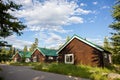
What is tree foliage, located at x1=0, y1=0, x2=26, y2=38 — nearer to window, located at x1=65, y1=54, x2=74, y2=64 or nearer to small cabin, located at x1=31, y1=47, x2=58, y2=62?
window, located at x1=65, y1=54, x2=74, y2=64

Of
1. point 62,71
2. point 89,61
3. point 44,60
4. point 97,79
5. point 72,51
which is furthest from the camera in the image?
point 44,60

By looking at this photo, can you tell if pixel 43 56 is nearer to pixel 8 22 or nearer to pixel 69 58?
pixel 69 58

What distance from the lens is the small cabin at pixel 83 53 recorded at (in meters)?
26.0

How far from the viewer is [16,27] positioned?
1366 centimetres

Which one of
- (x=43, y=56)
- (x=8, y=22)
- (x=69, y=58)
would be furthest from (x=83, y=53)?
(x=43, y=56)

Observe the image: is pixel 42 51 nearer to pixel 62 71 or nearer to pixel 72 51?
pixel 72 51

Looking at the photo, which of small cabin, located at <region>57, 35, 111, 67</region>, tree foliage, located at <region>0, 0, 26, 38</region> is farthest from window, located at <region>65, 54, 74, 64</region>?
tree foliage, located at <region>0, 0, 26, 38</region>

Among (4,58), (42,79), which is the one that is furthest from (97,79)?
(4,58)

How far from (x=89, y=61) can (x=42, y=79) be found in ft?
48.7

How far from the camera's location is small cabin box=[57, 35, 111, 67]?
85.2ft

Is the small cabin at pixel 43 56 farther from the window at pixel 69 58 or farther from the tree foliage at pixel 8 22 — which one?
the tree foliage at pixel 8 22

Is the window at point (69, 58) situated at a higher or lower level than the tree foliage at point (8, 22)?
lower

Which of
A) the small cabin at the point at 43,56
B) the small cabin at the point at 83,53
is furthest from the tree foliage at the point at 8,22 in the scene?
the small cabin at the point at 43,56

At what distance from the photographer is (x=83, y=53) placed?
91.4 ft
